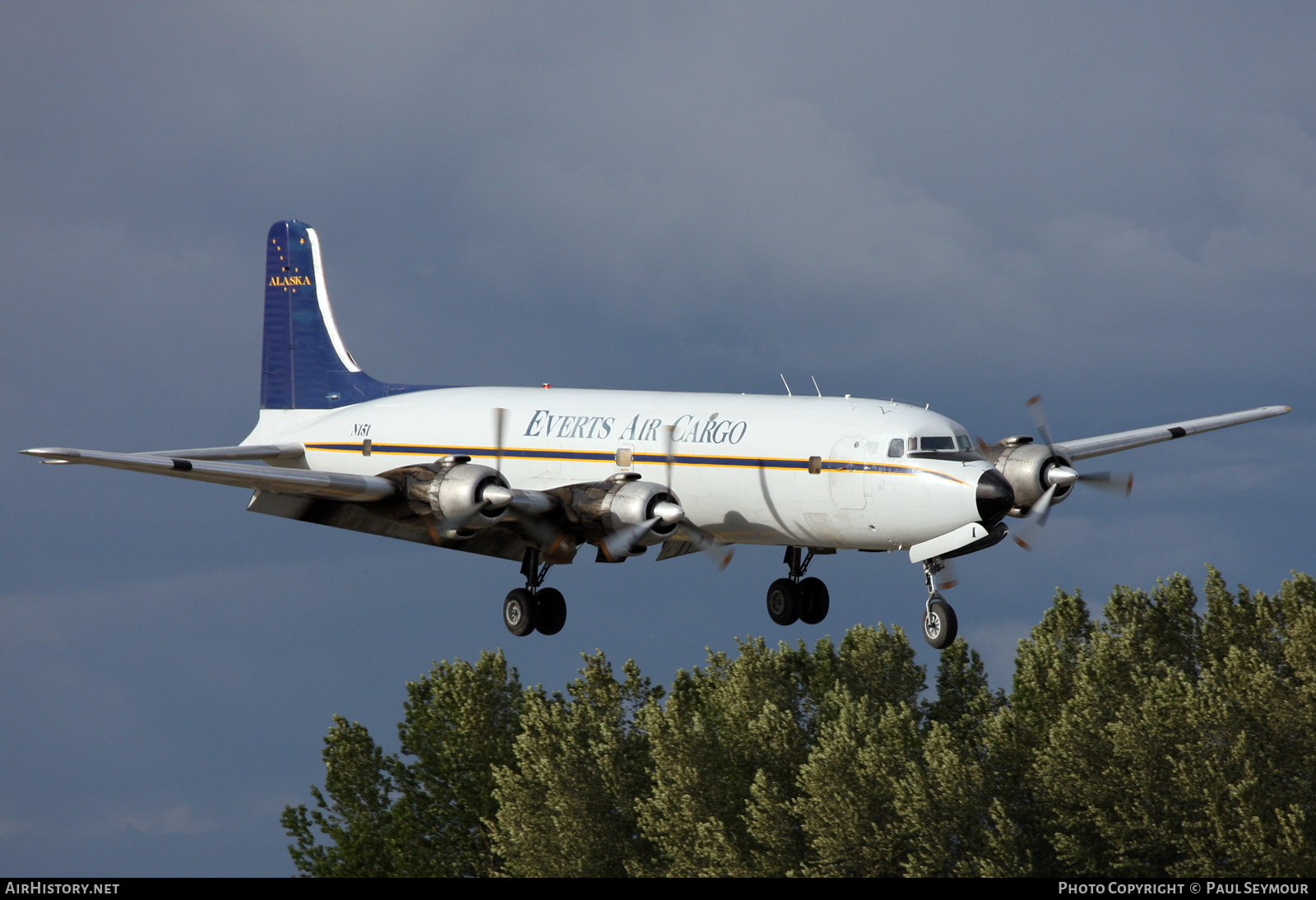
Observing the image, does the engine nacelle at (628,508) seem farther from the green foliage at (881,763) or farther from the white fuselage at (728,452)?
the green foliage at (881,763)

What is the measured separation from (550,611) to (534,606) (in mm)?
543

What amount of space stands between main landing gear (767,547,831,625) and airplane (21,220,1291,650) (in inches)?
1.8

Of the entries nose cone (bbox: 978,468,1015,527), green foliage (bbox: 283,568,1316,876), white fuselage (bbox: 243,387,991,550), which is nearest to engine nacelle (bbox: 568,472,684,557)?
white fuselage (bbox: 243,387,991,550)

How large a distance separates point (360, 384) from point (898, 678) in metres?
51.2

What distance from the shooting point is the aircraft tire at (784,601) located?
Answer: 3850 centimetres

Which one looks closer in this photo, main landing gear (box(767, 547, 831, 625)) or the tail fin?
main landing gear (box(767, 547, 831, 625))

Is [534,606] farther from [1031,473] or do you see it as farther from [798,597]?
[1031,473]

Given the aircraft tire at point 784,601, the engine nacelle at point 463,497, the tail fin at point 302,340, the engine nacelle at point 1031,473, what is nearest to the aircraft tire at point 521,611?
the engine nacelle at point 463,497

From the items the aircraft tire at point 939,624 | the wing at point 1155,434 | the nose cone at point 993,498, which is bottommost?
the aircraft tire at point 939,624

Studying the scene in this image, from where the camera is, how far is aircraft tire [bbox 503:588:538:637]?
36.5 m

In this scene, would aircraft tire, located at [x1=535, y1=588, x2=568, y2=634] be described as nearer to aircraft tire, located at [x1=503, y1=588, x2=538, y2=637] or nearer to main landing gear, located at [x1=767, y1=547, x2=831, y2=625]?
aircraft tire, located at [x1=503, y1=588, x2=538, y2=637]

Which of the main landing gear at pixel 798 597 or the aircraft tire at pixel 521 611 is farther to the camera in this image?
the main landing gear at pixel 798 597

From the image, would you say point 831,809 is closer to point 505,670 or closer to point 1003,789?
point 1003,789

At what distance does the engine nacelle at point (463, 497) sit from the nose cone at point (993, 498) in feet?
32.9
